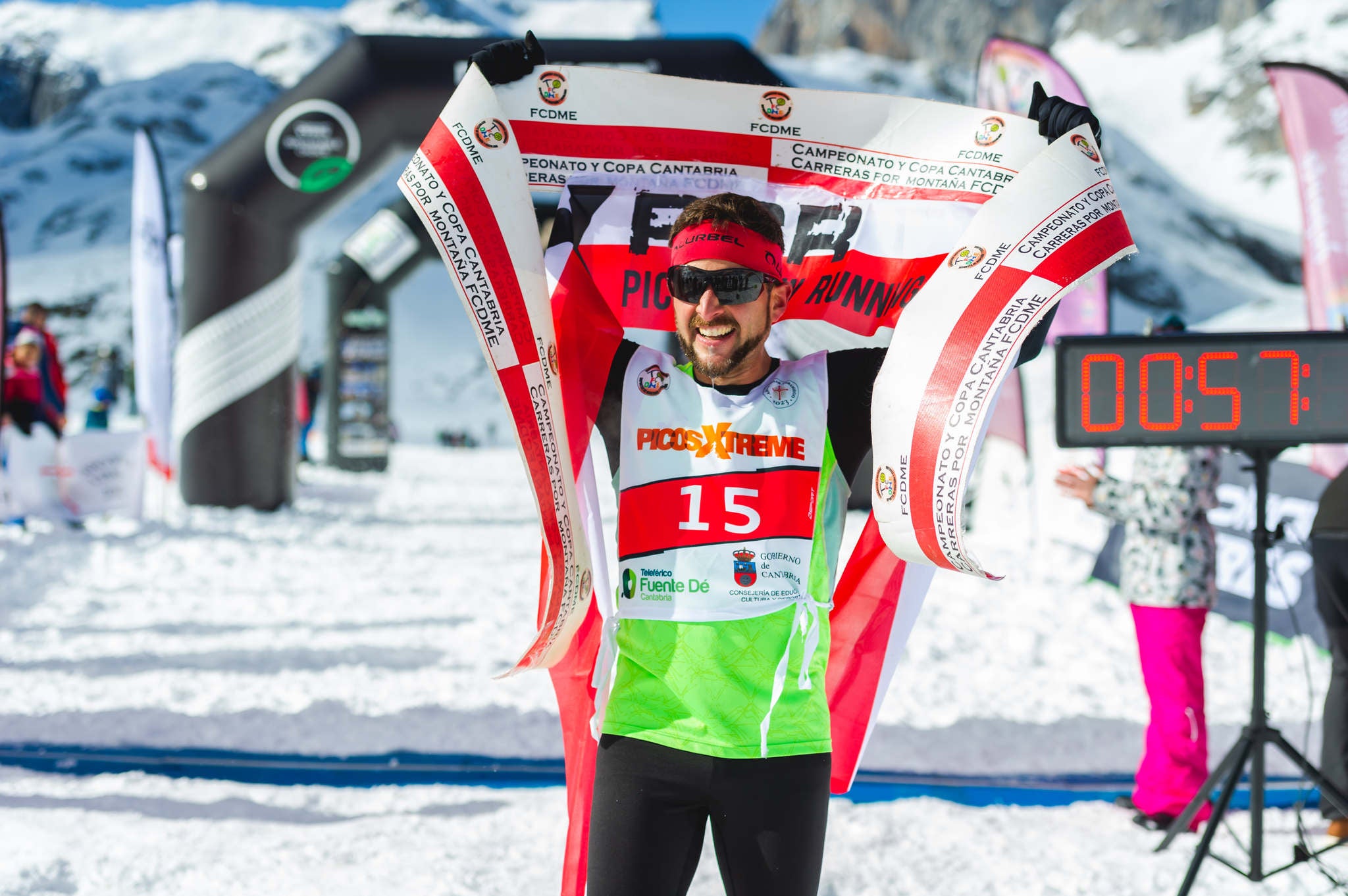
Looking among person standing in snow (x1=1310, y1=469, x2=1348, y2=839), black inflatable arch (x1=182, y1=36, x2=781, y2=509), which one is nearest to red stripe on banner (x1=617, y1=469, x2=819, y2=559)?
person standing in snow (x1=1310, y1=469, x2=1348, y2=839)

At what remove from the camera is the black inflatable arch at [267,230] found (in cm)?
948

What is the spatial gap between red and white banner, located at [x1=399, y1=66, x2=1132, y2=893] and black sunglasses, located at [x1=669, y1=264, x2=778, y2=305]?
0.26m

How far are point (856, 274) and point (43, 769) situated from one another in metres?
3.64

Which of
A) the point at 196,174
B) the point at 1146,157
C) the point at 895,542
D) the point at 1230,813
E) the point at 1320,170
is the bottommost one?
the point at 1230,813

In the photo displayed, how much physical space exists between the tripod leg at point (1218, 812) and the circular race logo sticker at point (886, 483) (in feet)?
5.96

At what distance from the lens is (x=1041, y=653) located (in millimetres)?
5871

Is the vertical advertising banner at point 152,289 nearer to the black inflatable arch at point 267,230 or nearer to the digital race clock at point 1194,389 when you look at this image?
the black inflatable arch at point 267,230

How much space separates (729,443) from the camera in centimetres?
187

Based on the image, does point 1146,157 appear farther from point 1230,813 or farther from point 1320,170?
point 1230,813

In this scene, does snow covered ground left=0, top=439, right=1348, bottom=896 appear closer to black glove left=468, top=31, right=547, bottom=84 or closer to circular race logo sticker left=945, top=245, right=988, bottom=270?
circular race logo sticker left=945, top=245, right=988, bottom=270

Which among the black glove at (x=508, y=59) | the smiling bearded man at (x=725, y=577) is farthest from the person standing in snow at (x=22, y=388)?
the smiling bearded man at (x=725, y=577)

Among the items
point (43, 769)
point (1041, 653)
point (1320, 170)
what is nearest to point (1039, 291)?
point (43, 769)

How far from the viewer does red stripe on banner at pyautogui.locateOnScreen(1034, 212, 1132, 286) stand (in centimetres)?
192

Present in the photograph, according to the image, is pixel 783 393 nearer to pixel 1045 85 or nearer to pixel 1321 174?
pixel 1321 174
